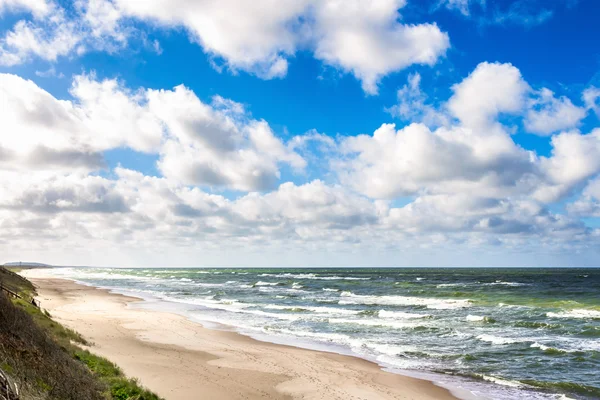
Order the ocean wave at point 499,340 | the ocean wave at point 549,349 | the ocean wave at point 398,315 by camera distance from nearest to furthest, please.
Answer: the ocean wave at point 549,349, the ocean wave at point 499,340, the ocean wave at point 398,315

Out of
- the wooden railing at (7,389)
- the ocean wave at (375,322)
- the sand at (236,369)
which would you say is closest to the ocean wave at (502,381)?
the sand at (236,369)

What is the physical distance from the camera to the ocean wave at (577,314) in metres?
34.5

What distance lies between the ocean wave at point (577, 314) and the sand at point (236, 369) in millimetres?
22726

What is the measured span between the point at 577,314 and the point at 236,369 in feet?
102

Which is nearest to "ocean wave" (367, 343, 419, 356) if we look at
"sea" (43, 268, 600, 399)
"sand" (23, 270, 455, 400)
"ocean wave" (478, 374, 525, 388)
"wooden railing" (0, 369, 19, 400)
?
"sea" (43, 268, 600, 399)

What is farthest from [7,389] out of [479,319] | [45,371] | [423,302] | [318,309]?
[423,302]

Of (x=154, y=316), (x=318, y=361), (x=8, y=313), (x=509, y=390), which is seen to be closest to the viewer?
(x=8, y=313)

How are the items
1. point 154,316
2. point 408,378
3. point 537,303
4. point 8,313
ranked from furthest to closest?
point 537,303 → point 154,316 → point 408,378 → point 8,313

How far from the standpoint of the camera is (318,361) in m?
20.4

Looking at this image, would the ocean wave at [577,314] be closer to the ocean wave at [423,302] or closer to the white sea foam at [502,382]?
the ocean wave at [423,302]

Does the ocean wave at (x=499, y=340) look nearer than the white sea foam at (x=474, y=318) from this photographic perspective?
Yes

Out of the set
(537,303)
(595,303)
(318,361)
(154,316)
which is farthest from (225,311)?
(595,303)

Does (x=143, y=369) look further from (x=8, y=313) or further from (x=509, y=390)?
(x=509, y=390)

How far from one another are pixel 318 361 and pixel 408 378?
4.41m
